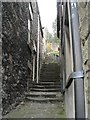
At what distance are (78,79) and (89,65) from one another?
0.23 m

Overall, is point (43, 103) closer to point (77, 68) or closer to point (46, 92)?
point (46, 92)

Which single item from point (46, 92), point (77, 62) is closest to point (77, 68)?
point (77, 62)

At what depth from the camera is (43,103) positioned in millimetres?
8039

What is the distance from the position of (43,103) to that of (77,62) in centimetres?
632

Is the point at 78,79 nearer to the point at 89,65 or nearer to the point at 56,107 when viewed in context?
the point at 89,65

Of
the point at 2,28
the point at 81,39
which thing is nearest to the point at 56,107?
the point at 2,28

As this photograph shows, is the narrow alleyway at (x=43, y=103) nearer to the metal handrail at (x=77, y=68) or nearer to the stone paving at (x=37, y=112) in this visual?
the stone paving at (x=37, y=112)

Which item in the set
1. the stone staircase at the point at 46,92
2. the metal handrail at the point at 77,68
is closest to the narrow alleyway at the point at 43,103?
the stone staircase at the point at 46,92

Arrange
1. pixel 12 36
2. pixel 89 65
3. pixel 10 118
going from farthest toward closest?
pixel 12 36 < pixel 10 118 < pixel 89 65

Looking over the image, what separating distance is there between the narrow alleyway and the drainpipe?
390 centimetres

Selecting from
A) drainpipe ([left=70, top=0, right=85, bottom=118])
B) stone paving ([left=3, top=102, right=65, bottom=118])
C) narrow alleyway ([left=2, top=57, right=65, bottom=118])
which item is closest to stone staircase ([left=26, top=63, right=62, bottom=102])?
narrow alleyway ([left=2, top=57, right=65, bottom=118])

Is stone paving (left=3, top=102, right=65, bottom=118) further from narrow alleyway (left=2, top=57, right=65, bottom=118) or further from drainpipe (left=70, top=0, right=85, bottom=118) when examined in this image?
drainpipe (left=70, top=0, right=85, bottom=118)

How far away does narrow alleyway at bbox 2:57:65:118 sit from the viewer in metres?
6.15

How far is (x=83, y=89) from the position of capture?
5.86ft
